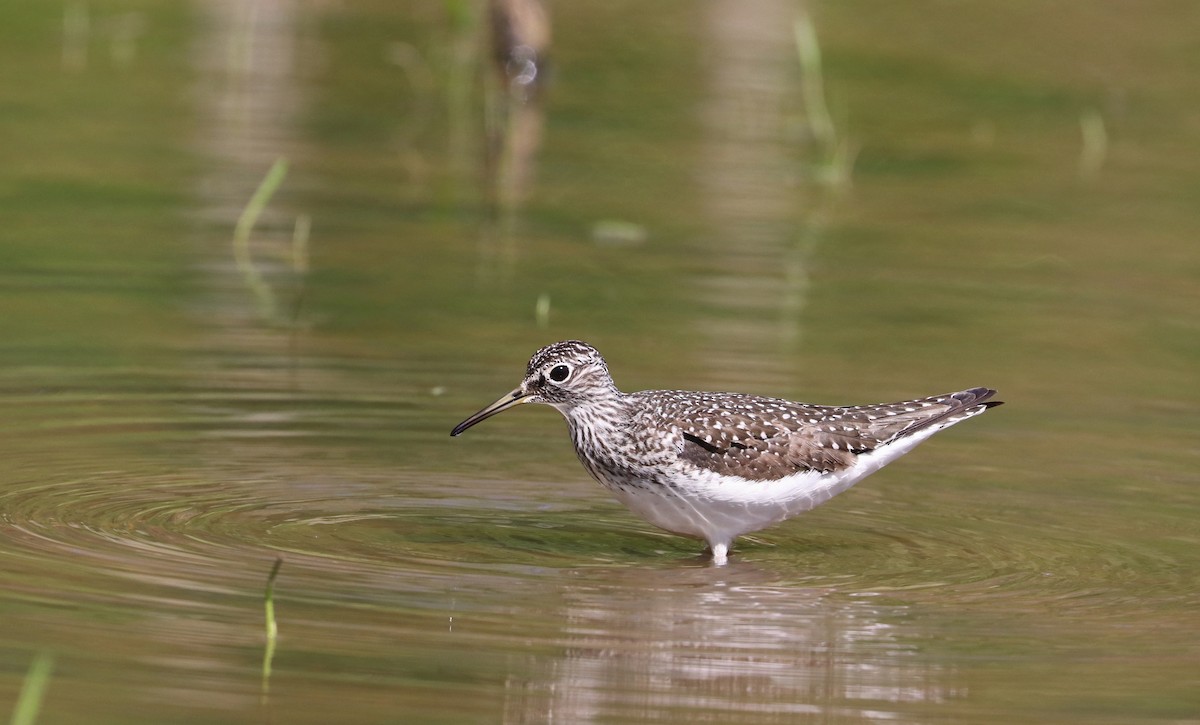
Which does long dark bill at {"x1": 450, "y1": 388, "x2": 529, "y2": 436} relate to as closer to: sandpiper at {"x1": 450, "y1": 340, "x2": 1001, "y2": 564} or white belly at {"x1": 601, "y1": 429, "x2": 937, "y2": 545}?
sandpiper at {"x1": 450, "y1": 340, "x2": 1001, "y2": 564}

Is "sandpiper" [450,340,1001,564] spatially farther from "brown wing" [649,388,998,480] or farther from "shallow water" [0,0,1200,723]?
"shallow water" [0,0,1200,723]

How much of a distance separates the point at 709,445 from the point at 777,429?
0.43m

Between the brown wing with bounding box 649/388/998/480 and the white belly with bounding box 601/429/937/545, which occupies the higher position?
the brown wing with bounding box 649/388/998/480

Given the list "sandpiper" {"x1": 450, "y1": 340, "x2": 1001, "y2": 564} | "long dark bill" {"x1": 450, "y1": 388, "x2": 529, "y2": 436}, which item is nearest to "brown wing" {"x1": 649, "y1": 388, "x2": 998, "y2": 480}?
"sandpiper" {"x1": 450, "y1": 340, "x2": 1001, "y2": 564}

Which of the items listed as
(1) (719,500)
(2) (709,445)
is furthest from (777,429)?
(1) (719,500)

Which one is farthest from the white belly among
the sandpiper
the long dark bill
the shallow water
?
the long dark bill

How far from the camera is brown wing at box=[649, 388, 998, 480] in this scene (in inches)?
411

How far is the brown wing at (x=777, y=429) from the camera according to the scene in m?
10.4

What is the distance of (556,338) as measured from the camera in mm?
14000

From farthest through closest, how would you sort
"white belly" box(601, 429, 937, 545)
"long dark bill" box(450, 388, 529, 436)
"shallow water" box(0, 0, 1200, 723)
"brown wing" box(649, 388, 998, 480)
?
1. "long dark bill" box(450, 388, 529, 436)
2. "brown wing" box(649, 388, 998, 480)
3. "white belly" box(601, 429, 937, 545)
4. "shallow water" box(0, 0, 1200, 723)

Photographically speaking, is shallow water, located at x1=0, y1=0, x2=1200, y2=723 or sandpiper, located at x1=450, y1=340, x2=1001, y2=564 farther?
sandpiper, located at x1=450, y1=340, x2=1001, y2=564

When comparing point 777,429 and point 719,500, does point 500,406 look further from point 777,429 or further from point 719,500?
point 777,429

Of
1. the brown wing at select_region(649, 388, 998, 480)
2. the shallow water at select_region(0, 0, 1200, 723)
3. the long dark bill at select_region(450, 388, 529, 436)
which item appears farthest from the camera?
the long dark bill at select_region(450, 388, 529, 436)

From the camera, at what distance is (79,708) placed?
7652 millimetres
